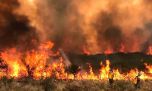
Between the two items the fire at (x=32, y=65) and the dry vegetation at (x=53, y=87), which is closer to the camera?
the dry vegetation at (x=53, y=87)

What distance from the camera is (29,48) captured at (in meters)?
87.6

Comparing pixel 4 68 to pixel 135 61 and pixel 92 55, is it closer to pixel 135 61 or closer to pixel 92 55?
pixel 92 55

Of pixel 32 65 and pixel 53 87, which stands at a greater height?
pixel 32 65

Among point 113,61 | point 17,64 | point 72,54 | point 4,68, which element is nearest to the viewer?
point 4,68

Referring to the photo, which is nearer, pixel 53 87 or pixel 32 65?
pixel 53 87

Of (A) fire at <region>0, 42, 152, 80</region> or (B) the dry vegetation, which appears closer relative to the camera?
(B) the dry vegetation

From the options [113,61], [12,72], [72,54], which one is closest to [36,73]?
[12,72]

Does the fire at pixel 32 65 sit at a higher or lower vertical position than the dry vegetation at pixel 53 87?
higher

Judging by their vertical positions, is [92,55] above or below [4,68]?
above

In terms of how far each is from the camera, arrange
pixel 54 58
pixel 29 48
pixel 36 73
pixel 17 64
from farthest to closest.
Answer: pixel 54 58 → pixel 29 48 → pixel 17 64 → pixel 36 73

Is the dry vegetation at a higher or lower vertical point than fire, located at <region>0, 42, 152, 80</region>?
lower

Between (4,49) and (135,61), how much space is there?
7504 cm

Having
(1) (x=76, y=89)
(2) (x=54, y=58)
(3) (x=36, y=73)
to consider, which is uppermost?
(2) (x=54, y=58)

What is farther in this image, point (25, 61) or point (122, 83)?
point (25, 61)
